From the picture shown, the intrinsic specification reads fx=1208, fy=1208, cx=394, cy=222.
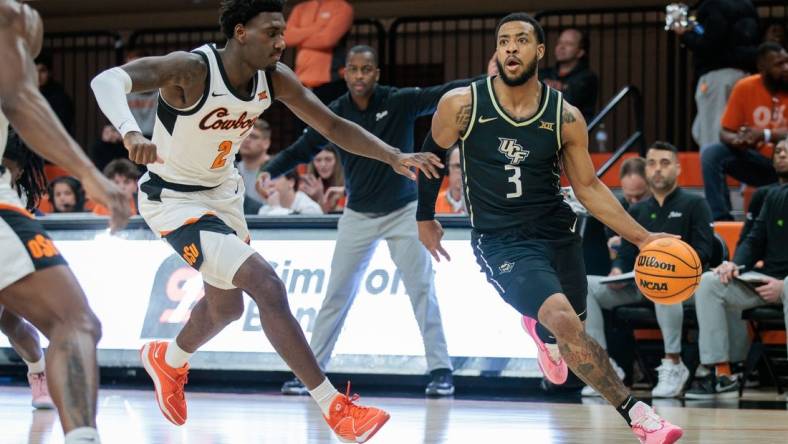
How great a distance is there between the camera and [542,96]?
562 cm

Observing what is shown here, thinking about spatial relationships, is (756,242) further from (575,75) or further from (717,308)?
(575,75)

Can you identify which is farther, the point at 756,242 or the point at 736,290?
the point at 756,242

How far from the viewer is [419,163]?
5.45 metres

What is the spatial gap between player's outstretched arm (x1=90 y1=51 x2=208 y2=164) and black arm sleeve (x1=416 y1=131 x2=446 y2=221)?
1.17m

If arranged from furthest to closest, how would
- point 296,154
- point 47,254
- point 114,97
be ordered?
point 296,154
point 114,97
point 47,254

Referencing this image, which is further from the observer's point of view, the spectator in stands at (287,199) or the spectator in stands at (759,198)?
the spectator in stands at (287,199)

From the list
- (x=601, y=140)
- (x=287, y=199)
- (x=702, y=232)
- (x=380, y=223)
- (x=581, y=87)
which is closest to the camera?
(x=380, y=223)

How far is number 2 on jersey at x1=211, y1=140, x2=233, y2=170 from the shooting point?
549 centimetres

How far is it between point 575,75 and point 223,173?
5.27 meters

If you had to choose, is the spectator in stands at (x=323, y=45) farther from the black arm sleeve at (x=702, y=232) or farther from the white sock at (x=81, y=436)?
the white sock at (x=81, y=436)

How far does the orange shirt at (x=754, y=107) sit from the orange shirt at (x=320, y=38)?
3624 mm

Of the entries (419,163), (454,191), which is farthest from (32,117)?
(454,191)

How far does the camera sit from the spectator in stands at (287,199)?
954cm

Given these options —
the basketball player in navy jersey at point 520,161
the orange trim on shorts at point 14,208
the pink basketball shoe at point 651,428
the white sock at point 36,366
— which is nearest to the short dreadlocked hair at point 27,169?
the white sock at point 36,366
